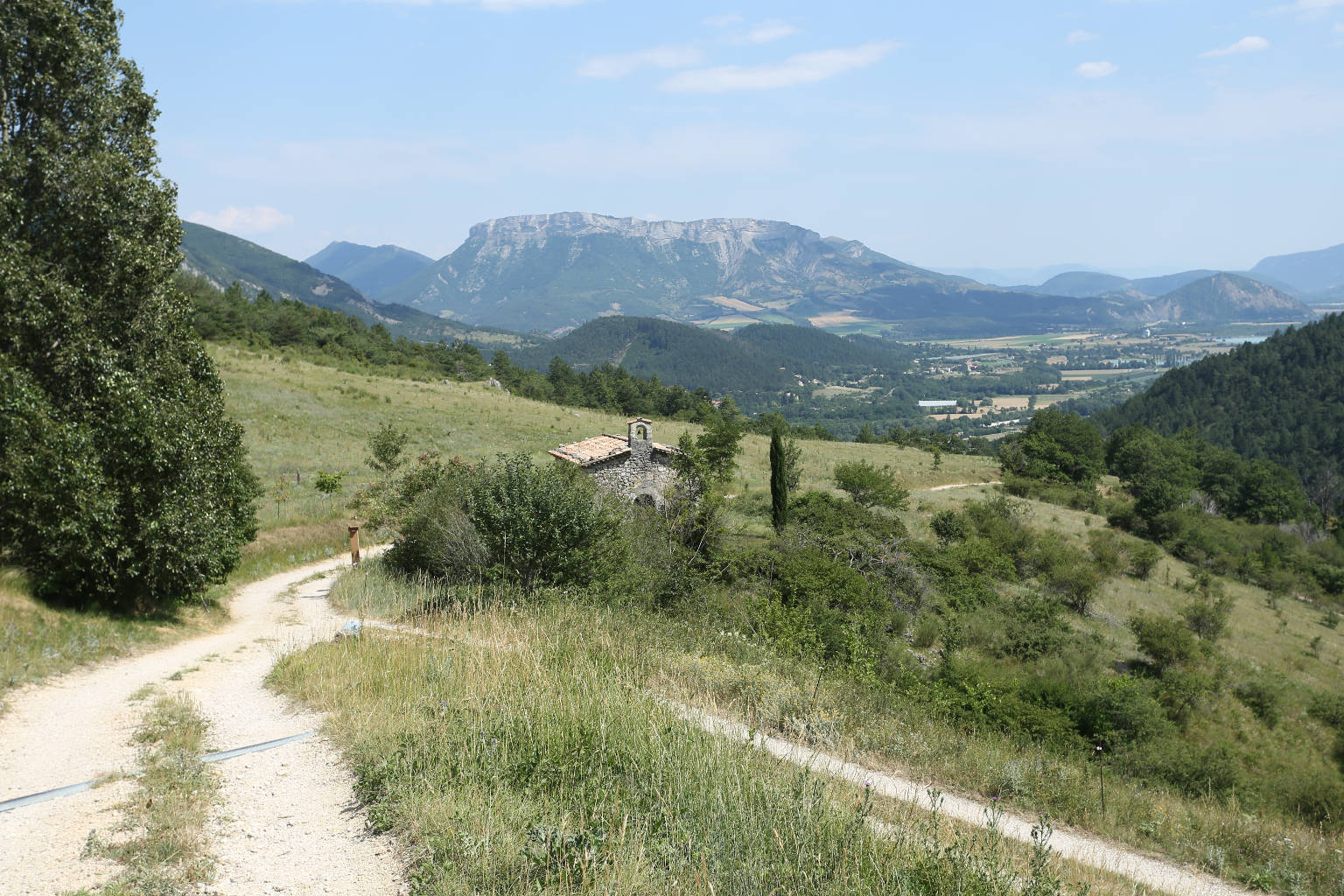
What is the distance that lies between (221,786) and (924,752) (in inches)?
257

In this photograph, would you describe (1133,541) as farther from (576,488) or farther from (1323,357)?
(1323,357)

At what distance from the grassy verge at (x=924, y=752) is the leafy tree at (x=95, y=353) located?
5.88 meters

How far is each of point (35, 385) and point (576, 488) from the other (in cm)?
895

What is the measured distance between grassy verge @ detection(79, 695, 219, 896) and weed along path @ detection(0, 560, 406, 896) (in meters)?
0.09

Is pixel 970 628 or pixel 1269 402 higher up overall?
pixel 970 628

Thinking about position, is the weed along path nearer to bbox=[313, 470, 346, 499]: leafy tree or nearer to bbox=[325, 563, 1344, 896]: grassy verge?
bbox=[325, 563, 1344, 896]: grassy verge

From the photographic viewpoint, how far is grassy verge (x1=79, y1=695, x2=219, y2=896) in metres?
4.31

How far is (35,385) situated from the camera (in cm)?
1206

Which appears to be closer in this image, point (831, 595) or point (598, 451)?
point (831, 595)

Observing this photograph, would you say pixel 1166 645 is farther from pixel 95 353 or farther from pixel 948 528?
pixel 95 353

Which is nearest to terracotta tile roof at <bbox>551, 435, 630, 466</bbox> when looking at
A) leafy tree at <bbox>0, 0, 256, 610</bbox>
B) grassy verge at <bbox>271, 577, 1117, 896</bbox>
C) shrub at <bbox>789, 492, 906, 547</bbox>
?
shrub at <bbox>789, 492, 906, 547</bbox>

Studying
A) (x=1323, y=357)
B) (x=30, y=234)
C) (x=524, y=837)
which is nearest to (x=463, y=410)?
(x=30, y=234)

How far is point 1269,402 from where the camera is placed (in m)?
103

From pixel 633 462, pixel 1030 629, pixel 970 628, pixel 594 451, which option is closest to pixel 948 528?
pixel 1030 629
